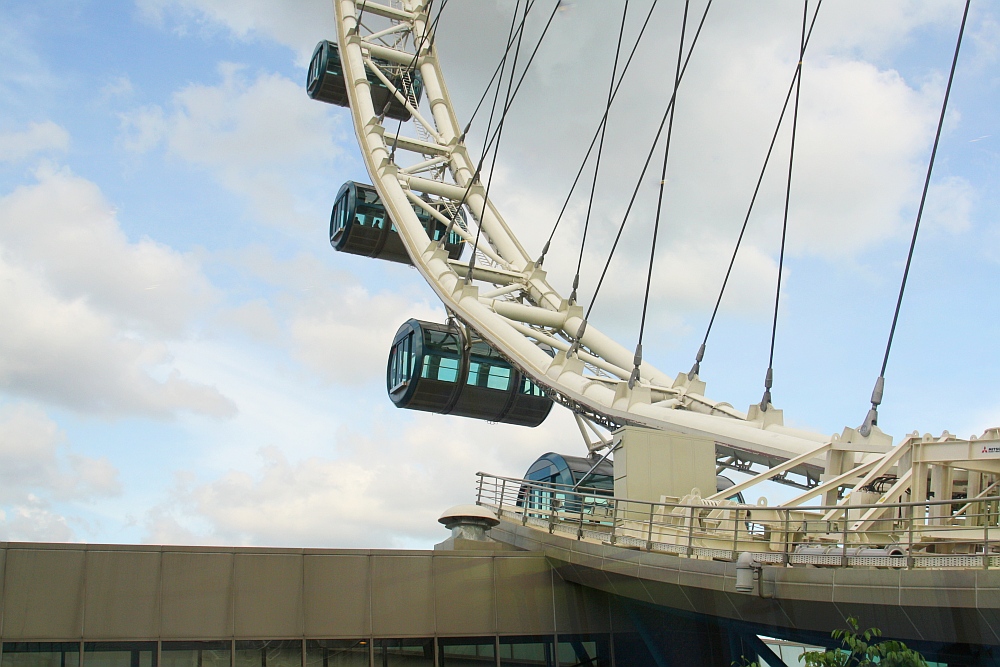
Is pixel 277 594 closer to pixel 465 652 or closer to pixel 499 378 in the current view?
pixel 465 652

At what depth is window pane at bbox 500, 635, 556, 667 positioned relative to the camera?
17.9 metres

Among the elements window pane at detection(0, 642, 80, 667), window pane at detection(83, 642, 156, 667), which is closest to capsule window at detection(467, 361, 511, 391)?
window pane at detection(83, 642, 156, 667)

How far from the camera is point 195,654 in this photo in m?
16.1

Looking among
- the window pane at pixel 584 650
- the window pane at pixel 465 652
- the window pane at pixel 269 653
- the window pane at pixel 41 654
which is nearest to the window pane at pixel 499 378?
the window pane at pixel 584 650

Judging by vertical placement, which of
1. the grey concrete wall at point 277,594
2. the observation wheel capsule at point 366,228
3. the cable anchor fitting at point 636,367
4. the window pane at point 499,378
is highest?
the observation wheel capsule at point 366,228

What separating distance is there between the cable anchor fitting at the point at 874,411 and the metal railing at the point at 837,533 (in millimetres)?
1880

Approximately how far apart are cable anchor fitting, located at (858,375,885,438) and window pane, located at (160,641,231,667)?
1136 cm

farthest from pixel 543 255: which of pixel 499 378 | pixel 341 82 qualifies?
pixel 341 82

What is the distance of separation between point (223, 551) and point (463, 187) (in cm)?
3111

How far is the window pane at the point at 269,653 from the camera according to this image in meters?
16.4

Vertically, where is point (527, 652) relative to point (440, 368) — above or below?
below

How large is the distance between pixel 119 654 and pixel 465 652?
17.6 feet

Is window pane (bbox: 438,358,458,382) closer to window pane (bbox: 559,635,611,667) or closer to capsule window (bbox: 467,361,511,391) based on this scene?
capsule window (bbox: 467,361,511,391)

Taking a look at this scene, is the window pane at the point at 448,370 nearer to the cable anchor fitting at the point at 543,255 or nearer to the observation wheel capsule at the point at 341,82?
the cable anchor fitting at the point at 543,255
